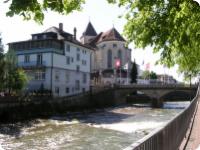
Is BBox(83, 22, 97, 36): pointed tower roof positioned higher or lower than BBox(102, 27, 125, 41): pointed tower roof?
higher

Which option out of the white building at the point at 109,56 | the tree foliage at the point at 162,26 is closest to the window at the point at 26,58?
the white building at the point at 109,56

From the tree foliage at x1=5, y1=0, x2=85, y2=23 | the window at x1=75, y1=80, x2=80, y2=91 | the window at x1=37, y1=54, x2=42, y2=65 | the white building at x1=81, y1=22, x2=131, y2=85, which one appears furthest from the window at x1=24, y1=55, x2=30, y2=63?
the tree foliage at x1=5, y1=0, x2=85, y2=23

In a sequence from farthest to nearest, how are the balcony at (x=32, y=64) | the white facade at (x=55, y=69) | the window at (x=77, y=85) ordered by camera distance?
1. the window at (x=77, y=85)
2. the balcony at (x=32, y=64)
3. the white facade at (x=55, y=69)

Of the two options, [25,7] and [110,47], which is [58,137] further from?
[110,47]

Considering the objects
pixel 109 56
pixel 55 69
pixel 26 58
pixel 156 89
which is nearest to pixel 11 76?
pixel 55 69

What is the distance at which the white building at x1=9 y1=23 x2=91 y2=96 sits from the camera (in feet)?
194

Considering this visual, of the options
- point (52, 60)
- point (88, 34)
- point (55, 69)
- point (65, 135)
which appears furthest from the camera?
point (88, 34)

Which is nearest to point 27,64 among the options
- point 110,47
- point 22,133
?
point 22,133

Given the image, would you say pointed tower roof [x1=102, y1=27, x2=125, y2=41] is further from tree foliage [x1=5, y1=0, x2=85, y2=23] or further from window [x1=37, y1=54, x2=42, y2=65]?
tree foliage [x1=5, y1=0, x2=85, y2=23]

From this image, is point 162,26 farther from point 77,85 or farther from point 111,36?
point 111,36

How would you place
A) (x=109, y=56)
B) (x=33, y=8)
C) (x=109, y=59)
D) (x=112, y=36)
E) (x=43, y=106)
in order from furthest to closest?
(x=109, y=59), (x=109, y=56), (x=112, y=36), (x=43, y=106), (x=33, y=8)

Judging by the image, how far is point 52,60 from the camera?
58.8m

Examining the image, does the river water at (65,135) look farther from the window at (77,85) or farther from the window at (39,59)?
the window at (77,85)

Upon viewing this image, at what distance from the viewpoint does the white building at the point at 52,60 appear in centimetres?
5900
